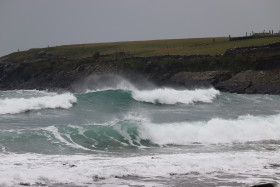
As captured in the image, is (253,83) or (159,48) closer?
(253,83)

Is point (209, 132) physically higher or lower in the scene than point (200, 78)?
lower

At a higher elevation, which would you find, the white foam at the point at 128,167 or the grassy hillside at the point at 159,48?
the grassy hillside at the point at 159,48

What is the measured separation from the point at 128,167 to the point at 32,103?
677 inches

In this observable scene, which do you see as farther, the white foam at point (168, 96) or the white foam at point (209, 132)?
the white foam at point (168, 96)

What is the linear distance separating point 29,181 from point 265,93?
4475 centimetres

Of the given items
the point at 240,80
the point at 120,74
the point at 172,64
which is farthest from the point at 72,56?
the point at 240,80

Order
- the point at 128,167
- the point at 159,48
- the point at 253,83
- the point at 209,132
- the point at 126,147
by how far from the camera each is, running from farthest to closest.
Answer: the point at 159,48 → the point at 253,83 → the point at 209,132 → the point at 126,147 → the point at 128,167

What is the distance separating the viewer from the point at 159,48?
3755 inches

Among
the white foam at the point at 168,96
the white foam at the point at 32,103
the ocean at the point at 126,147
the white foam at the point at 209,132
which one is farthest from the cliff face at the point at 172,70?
the white foam at the point at 209,132

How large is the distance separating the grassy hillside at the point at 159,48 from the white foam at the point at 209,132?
165 feet

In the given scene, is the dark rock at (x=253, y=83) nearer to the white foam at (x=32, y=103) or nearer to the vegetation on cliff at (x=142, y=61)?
the vegetation on cliff at (x=142, y=61)

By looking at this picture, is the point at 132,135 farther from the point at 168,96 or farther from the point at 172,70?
the point at 172,70

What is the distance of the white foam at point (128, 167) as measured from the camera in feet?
43.4

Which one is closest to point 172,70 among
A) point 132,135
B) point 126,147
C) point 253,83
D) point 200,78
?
point 200,78
